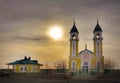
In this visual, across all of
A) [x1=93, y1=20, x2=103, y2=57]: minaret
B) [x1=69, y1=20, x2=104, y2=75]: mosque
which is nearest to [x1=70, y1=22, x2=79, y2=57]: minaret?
[x1=69, y1=20, x2=104, y2=75]: mosque

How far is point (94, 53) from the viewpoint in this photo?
55406 mm

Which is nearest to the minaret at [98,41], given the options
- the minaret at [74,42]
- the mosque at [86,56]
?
the mosque at [86,56]

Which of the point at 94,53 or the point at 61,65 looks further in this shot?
the point at 61,65

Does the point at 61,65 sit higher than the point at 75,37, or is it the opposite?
the point at 75,37

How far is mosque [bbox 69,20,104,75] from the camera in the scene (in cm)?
5462

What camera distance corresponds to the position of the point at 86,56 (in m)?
56.0

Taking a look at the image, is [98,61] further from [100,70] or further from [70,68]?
[70,68]

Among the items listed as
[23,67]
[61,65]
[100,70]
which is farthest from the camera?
[61,65]

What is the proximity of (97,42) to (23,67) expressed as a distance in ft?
55.7

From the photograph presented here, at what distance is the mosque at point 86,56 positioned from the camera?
5462 centimetres

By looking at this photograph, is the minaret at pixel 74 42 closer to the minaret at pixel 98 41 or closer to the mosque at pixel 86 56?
the mosque at pixel 86 56

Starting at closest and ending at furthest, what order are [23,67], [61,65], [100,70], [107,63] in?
[100,70] → [23,67] → [107,63] → [61,65]

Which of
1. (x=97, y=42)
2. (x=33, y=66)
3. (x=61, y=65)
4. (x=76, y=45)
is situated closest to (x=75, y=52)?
(x=76, y=45)

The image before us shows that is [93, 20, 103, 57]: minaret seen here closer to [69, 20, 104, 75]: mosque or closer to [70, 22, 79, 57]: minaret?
[69, 20, 104, 75]: mosque
